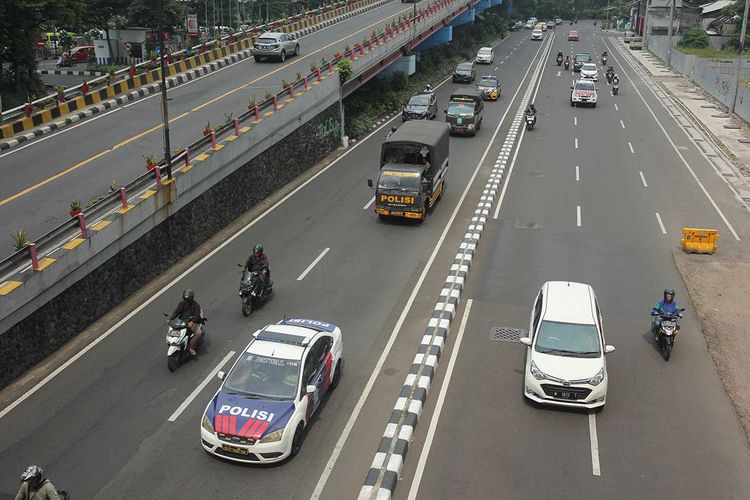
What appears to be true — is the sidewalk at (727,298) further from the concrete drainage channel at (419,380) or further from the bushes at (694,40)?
the bushes at (694,40)

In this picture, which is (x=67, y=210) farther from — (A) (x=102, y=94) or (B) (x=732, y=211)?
(B) (x=732, y=211)

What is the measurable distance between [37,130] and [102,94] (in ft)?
19.6

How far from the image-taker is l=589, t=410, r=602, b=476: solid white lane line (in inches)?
494

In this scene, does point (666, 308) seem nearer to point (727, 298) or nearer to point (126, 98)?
point (727, 298)

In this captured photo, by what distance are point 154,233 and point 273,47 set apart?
2785 cm

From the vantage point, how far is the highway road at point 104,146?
850 inches

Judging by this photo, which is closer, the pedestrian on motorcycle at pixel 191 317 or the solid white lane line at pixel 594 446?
the solid white lane line at pixel 594 446

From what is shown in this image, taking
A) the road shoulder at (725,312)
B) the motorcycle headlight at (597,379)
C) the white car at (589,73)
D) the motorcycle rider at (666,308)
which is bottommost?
the road shoulder at (725,312)

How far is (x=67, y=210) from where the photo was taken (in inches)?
831

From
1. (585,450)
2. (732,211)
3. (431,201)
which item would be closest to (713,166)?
(732,211)

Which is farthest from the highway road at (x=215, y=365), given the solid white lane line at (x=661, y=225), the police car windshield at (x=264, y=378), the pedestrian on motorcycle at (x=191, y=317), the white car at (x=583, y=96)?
the white car at (x=583, y=96)

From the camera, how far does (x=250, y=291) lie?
61.4 ft

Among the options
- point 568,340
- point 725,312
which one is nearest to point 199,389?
point 568,340

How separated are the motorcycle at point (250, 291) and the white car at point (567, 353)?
7.31 metres
